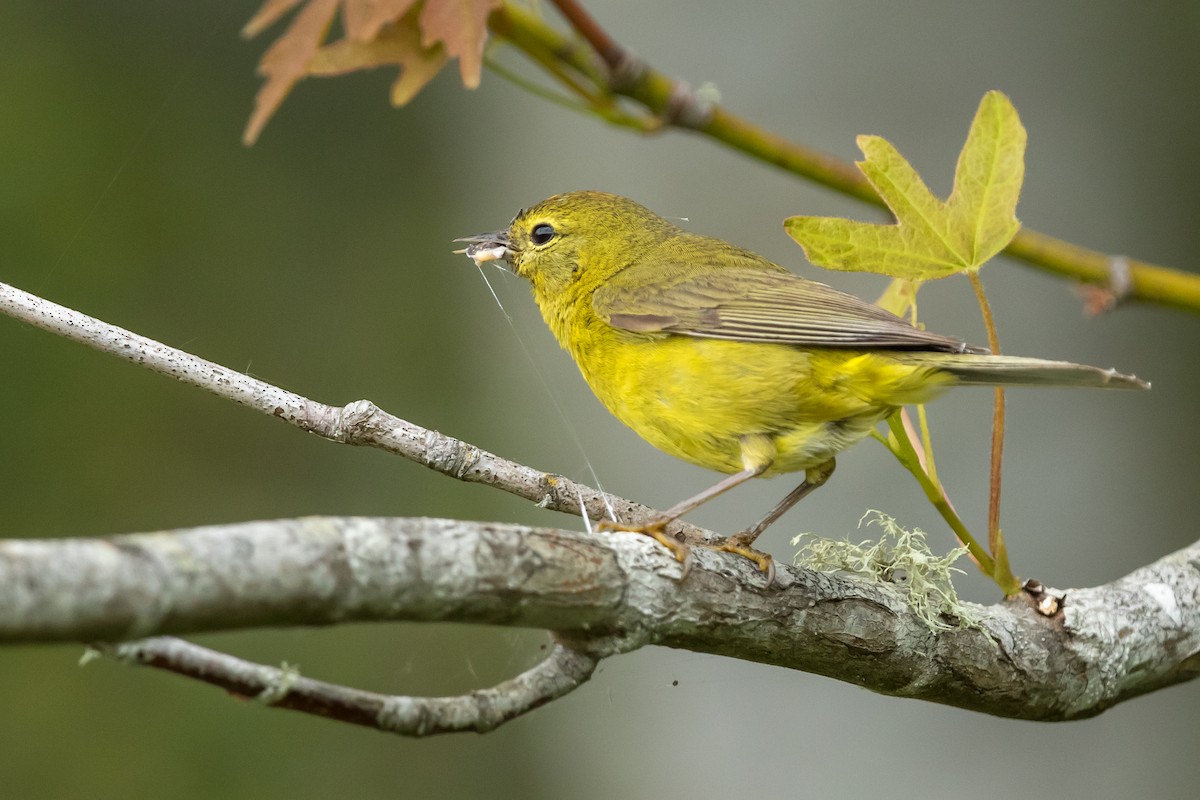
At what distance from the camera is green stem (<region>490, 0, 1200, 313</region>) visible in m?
2.59

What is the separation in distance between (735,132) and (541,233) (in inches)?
46.0

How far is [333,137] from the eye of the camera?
6.89 m

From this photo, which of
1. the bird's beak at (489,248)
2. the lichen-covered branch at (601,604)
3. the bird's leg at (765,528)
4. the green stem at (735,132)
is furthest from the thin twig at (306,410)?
the bird's beak at (489,248)

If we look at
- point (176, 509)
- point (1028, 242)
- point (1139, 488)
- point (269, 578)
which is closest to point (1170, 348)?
point (1139, 488)

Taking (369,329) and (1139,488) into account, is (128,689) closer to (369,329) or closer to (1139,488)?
(369,329)

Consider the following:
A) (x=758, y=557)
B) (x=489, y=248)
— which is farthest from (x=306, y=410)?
(x=489, y=248)

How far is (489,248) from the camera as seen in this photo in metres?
3.87

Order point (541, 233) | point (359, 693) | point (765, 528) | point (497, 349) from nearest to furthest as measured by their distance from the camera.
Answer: point (359, 693) → point (765, 528) → point (541, 233) → point (497, 349)

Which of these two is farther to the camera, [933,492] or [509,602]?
[933,492]

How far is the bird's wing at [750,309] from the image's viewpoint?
9.39ft

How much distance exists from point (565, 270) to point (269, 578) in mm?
2430

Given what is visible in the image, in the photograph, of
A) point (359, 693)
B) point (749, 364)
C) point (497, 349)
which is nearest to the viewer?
point (359, 693)

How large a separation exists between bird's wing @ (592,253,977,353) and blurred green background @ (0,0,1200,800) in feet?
1.53

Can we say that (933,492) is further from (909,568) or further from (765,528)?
(765,528)
